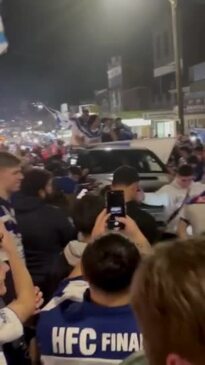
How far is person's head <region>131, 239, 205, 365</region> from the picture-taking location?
159 centimetres

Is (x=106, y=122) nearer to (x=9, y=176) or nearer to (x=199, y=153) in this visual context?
(x=199, y=153)

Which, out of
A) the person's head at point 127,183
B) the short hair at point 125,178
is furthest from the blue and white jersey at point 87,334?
the short hair at point 125,178

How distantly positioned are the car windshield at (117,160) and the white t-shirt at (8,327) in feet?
39.2

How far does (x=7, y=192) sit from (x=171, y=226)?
2798mm

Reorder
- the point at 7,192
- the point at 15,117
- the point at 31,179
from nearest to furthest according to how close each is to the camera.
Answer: the point at 7,192, the point at 31,179, the point at 15,117

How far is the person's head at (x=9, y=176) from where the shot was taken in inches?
233

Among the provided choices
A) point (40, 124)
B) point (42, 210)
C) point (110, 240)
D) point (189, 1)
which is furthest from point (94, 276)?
point (40, 124)

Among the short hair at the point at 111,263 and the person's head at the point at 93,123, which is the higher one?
the short hair at the point at 111,263

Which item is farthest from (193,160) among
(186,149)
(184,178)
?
(184,178)

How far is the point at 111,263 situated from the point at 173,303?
5.16ft

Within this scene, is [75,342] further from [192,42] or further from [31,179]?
[192,42]

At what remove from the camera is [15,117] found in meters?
109

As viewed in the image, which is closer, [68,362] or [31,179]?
[68,362]

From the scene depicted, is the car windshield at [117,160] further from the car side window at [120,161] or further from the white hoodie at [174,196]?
the white hoodie at [174,196]
